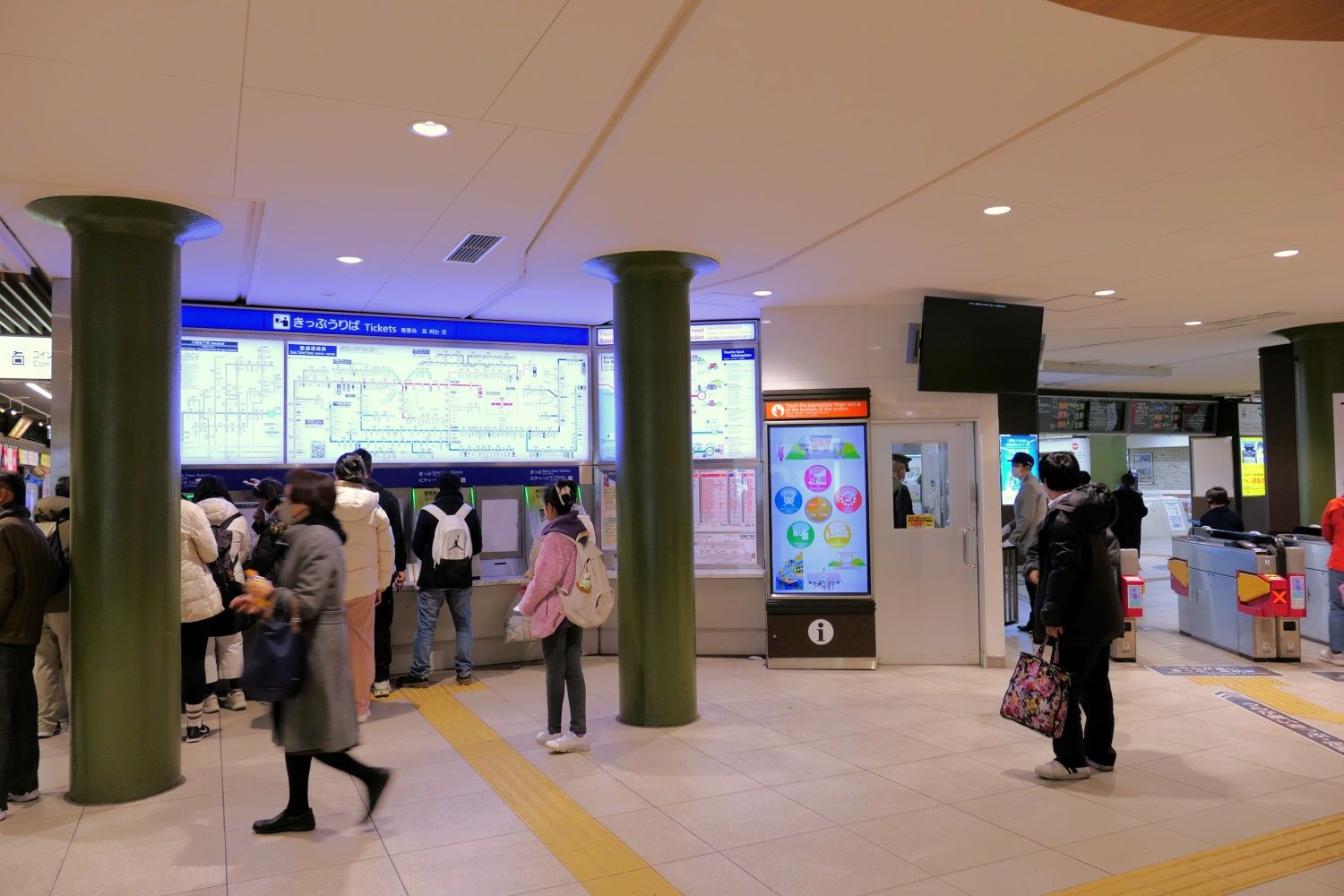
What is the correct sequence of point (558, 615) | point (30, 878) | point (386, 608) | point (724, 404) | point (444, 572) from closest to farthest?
point (30, 878)
point (558, 615)
point (386, 608)
point (444, 572)
point (724, 404)

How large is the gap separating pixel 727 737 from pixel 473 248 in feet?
10.9

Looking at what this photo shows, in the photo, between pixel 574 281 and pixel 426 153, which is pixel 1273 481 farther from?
pixel 426 153

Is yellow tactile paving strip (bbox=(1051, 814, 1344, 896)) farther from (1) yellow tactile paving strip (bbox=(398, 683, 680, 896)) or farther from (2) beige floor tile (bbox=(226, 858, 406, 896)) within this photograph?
(2) beige floor tile (bbox=(226, 858, 406, 896))

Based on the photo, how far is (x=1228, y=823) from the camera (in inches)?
161

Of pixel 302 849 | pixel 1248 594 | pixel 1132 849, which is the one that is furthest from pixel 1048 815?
pixel 1248 594

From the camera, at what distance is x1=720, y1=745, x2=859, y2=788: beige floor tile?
4.78 m

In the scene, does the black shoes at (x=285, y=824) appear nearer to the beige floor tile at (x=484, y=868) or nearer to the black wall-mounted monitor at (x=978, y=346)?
the beige floor tile at (x=484, y=868)

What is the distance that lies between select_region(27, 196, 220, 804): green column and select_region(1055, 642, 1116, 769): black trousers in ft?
14.7

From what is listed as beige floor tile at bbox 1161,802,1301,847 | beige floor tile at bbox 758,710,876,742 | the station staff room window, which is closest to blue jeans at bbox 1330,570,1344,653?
the station staff room window

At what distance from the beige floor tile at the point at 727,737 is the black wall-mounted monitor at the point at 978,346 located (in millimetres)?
3221

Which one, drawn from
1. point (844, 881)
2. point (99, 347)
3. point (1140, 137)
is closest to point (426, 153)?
point (99, 347)

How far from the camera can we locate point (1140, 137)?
4.01 meters

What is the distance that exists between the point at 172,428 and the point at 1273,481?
1065 cm

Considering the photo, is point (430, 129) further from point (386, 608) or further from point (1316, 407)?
point (1316, 407)
